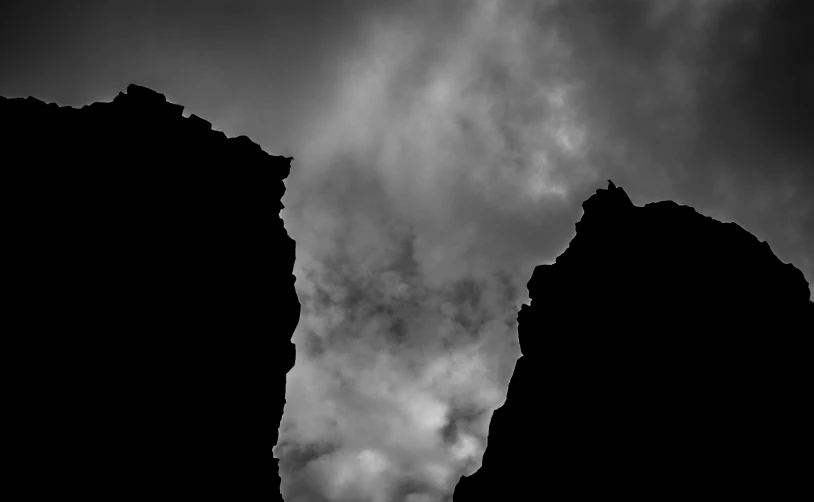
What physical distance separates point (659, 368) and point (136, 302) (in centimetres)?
4392

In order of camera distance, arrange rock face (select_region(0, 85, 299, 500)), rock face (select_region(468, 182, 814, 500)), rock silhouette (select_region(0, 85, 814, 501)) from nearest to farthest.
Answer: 1. rock face (select_region(0, 85, 299, 500))
2. rock silhouette (select_region(0, 85, 814, 501))
3. rock face (select_region(468, 182, 814, 500))

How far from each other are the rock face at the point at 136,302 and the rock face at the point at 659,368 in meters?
29.9

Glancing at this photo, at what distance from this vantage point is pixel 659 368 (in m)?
40.7

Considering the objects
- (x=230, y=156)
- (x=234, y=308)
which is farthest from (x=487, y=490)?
(x=230, y=156)

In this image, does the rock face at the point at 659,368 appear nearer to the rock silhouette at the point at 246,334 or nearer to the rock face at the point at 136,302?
the rock silhouette at the point at 246,334

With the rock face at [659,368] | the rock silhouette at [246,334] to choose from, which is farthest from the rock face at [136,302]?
the rock face at [659,368]

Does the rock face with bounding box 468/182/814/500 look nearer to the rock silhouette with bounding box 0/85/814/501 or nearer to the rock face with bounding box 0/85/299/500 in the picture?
the rock silhouette with bounding box 0/85/814/501

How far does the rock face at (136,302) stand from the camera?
902 inches

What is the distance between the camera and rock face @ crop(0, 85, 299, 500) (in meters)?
22.9

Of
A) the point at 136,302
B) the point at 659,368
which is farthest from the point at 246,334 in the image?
the point at 659,368

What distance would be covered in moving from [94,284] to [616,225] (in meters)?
49.8

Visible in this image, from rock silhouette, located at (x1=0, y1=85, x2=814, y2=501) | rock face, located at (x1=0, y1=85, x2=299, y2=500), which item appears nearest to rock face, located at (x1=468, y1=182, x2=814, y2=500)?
rock silhouette, located at (x1=0, y1=85, x2=814, y2=501)

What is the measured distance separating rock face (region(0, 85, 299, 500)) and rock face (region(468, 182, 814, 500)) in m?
29.9

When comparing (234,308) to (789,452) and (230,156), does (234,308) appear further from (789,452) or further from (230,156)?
(789,452)
